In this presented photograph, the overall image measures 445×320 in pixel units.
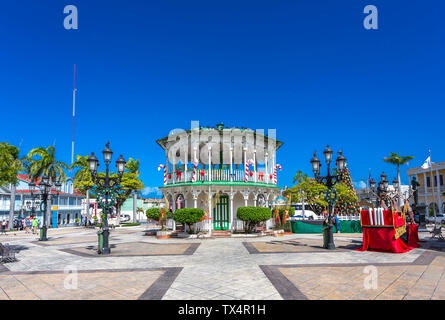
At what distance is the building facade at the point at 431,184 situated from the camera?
44.1 meters

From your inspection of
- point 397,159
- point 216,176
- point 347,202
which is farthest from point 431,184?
point 216,176

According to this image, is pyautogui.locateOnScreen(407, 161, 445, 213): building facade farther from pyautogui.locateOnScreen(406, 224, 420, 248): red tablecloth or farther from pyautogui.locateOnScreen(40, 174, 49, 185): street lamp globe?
pyautogui.locateOnScreen(40, 174, 49, 185): street lamp globe

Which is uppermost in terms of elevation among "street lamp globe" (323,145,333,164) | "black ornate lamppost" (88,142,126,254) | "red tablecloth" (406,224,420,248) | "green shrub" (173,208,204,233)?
"street lamp globe" (323,145,333,164)

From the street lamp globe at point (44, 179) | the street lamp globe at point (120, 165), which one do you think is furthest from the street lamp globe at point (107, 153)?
the street lamp globe at point (44, 179)

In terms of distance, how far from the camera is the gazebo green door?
2106 cm

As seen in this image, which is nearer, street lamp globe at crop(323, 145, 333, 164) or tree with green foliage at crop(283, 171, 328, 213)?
street lamp globe at crop(323, 145, 333, 164)

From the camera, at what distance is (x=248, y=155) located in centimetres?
2522

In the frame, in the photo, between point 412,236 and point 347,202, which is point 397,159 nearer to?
point 347,202

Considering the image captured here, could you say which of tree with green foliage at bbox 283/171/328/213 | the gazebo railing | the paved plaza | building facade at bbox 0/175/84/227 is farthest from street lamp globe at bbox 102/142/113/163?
building facade at bbox 0/175/84/227

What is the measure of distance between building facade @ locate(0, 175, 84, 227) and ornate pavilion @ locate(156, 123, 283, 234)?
2283 centimetres

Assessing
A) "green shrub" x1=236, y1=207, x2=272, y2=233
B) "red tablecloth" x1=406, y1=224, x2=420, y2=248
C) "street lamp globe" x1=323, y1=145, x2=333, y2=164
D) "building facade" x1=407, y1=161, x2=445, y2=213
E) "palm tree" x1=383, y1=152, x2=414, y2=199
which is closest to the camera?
"street lamp globe" x1=323, y1=145, x2=333, y2=164

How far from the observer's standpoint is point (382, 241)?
11875mm

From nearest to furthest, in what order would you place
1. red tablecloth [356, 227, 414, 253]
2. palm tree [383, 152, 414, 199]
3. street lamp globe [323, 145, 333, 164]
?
red tablecloth [356, 227, 414, 253] < street lamp globe [323, 145, 333, 164] < palm tree [383, 152, 414, 199]

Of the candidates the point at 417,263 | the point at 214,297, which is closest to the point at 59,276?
the point at 214,297
